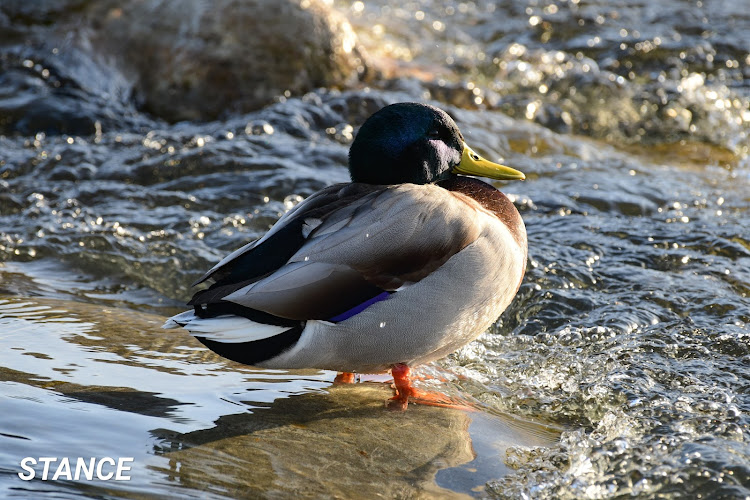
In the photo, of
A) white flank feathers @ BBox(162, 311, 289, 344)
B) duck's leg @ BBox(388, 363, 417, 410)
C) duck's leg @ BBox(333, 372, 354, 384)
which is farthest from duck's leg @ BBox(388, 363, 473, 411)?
white flank feathers @ BBox(162, 311, 289, 344)

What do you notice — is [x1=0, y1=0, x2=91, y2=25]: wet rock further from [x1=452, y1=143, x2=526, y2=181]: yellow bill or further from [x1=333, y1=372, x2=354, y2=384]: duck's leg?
[x1=333, y1=372, x2=354, y2=384]: duck's leg

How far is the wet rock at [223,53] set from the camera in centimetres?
749

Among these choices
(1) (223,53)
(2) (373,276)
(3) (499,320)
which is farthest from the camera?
(1) (223,53)

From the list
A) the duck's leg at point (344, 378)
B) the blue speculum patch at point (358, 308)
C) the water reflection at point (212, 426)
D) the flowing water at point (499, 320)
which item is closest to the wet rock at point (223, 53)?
the flowing water at point (499, 320)

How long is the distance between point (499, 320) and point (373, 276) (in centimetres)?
147

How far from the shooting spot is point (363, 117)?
279 inches

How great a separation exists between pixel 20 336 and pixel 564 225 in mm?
3073

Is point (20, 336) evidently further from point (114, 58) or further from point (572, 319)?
point (114, 58)

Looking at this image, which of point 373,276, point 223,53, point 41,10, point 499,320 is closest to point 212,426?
point 373,276

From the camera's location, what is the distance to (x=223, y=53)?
7.55m

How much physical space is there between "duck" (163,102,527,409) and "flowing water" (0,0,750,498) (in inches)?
10.5

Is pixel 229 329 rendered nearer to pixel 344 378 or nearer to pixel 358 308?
pixel 358 308

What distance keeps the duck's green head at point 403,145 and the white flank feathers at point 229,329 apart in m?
0.80

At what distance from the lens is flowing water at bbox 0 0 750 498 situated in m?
2.90
